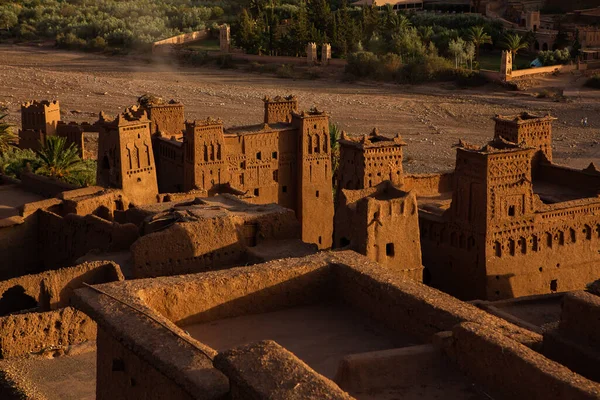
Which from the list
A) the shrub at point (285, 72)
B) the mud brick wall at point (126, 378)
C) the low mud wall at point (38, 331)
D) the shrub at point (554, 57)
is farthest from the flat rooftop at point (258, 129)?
the shrub at point (554, 57)

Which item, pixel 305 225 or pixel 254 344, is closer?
pixel 254 344

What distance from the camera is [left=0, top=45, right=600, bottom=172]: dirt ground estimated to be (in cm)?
4959

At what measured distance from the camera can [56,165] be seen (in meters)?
32.2

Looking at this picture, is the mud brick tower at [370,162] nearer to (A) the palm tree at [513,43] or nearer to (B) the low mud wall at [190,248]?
(B) the low mud wall at [190,248]

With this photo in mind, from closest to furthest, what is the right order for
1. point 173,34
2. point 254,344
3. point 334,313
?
point 254,344 < point 334,313 < point 173,34

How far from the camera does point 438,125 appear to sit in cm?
5275

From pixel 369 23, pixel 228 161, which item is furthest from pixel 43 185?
pixel 369 23

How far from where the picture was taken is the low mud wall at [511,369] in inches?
362

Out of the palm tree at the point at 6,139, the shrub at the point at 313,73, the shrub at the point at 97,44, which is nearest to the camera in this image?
the palm tree at the point at 6,139

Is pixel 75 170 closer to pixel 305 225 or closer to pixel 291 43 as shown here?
pixel 305 225

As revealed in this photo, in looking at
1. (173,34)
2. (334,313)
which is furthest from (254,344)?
(173,34)

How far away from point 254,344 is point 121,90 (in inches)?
2078

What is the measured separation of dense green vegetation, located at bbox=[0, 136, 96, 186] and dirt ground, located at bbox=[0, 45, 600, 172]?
14.2 metres

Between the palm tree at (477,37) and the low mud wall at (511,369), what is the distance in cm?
5832
